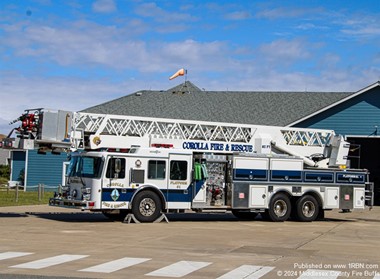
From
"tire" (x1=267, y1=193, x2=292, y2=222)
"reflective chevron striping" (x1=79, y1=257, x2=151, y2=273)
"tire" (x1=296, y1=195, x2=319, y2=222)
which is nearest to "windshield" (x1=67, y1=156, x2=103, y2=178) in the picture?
"tire" (x1=267, y1=193, x2=292, y2=222)

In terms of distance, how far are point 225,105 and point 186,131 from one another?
64.6 feet

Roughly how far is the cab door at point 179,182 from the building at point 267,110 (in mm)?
14646

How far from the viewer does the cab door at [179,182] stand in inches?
838

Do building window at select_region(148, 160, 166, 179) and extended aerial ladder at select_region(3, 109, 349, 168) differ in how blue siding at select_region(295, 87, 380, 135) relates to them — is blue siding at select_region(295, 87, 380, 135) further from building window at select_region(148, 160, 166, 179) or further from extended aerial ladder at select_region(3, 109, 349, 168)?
building window at select_region(148, 160, 166, 179)

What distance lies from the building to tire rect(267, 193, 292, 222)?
40.9ft

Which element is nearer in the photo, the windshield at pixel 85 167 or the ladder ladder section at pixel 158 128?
the windshield at pixel 85 167

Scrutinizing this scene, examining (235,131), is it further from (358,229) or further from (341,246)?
(341,246)

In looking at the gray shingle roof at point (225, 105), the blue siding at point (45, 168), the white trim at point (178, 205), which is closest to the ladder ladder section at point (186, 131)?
the white trim at point (178, 205)

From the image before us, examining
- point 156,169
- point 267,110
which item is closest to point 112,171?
point 156,169

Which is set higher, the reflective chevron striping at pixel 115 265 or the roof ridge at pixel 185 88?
the roof ridge at pixel 185 88

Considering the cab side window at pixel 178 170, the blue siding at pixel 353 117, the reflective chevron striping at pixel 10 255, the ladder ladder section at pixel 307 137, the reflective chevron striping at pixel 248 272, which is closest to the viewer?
the reflective chevron striping at pixel 248 272

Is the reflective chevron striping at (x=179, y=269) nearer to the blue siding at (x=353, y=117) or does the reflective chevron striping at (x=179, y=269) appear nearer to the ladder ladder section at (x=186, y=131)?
the ladder ladder section at (x=186, y=131)

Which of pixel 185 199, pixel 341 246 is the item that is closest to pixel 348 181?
pixel 185 199

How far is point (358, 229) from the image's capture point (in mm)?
21219
